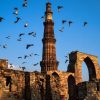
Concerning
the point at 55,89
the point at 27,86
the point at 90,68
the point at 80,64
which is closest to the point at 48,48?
the point at 90,68

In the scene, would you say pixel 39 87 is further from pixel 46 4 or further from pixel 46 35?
pixel 46 4

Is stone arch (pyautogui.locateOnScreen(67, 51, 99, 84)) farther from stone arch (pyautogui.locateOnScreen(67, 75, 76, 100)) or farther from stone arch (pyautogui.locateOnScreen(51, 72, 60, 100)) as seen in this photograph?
stone arch (pyautogui.locateOnScreen(51, 72, 60, 100))

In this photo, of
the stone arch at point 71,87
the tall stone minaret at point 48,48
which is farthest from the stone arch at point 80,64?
the tall stone minaret at point 48,48

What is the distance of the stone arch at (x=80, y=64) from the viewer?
93.8ft

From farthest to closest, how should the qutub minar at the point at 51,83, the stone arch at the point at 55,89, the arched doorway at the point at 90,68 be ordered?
the arched doorway at the point at 90,68, the stone arch at the point at 55,89, the qutub minar at the point at 51,83

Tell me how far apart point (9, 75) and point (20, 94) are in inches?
52.6

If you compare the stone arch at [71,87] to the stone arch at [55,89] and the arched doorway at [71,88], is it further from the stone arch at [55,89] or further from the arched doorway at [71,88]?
Result: the stone arch at [55,89]

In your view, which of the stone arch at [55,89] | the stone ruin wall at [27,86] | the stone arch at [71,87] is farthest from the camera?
the stone arch at [71,87]

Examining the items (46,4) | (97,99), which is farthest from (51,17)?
(97,99)

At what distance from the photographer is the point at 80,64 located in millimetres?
28859

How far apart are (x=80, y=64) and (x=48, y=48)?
8.74m

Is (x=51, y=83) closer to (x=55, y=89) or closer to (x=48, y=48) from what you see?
(x=55, y=89)

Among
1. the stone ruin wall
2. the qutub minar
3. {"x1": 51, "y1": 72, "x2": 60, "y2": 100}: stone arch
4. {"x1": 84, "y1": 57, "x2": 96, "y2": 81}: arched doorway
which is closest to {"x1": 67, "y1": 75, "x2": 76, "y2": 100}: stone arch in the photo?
the qutub minar

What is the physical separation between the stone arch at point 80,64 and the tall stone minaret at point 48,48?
6.82 m
